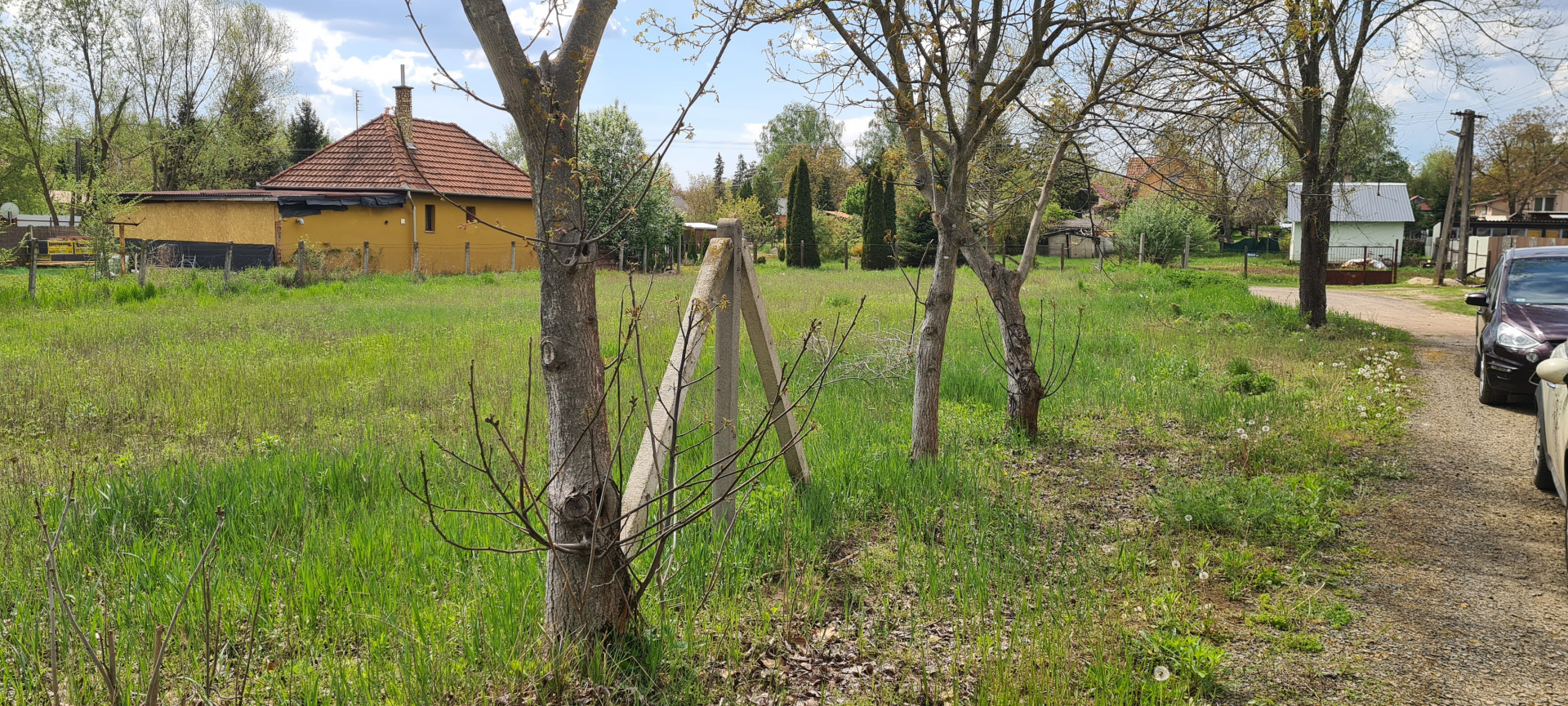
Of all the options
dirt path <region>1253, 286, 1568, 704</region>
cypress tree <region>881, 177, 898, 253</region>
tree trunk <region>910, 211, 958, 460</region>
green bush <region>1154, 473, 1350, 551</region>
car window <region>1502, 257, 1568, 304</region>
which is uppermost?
cypress tree <region>881, 177, 898, 253</region>

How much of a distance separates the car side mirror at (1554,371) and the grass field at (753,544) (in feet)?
4.37

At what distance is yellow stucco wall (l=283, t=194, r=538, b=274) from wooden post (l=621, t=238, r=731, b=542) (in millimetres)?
23063

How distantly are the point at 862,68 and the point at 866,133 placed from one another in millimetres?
69335

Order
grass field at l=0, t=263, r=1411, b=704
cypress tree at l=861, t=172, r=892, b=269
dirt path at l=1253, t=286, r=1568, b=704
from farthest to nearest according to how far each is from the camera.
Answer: cypress tree at l=861, t=172, r=892, b=269, dirt path at l=1253, t=286, r=1568, b=704, grass field at l=0, t=263, r=1411, b=704

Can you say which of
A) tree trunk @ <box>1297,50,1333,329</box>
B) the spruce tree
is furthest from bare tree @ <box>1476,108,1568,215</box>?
the spruce tree

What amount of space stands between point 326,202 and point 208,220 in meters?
4.42

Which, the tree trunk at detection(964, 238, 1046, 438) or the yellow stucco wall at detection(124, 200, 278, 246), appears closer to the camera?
the tree trunk at detection(964, 238, 1046, 438)

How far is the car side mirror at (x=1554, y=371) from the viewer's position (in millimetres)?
4395

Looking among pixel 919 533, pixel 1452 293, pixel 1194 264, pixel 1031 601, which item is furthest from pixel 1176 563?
pixel 1194 264

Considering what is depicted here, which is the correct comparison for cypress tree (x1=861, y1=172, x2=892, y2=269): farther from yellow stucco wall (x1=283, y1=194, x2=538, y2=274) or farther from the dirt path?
the dirt path

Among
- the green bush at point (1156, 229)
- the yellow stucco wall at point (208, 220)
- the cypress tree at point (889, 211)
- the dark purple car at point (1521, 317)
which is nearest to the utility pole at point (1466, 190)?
the green bush at point (1156, 229)

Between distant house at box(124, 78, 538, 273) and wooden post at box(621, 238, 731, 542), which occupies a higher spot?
distant house at box(124, 78, 538, 273)

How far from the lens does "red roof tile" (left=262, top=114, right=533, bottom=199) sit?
30922 millimetres

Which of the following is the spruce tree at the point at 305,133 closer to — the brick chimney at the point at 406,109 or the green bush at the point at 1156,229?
the brick chimney at the point at 406,109
